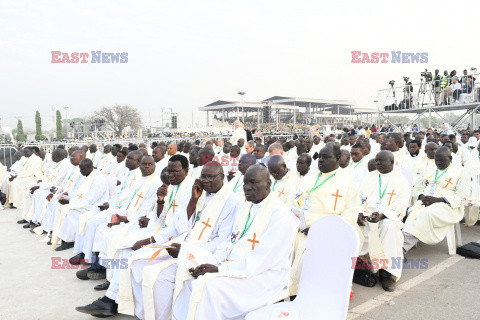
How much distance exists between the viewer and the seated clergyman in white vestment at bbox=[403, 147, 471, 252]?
4945 millimetres

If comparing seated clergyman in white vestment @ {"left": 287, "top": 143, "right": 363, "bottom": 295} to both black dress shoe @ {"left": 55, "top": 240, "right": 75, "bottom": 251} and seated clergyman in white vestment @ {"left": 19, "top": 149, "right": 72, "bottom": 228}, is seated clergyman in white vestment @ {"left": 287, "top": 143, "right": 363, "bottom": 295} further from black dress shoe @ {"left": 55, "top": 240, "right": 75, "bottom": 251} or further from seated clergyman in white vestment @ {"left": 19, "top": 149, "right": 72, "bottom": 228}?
seated clergyman in white vestment @ {"left": 19, "top": 149, "right": 72, "bottom": 228}

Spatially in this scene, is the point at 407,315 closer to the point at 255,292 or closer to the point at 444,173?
the point at 255,292

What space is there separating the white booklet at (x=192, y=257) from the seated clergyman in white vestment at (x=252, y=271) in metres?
0.06

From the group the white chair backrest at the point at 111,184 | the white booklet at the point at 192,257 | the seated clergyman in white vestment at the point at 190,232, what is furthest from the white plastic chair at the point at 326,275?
the white chair backrest at the point at 111,184

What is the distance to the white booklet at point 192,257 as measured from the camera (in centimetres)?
303

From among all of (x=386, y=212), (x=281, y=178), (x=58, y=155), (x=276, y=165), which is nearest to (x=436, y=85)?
(x=386, y=212)

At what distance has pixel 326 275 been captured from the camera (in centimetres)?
263

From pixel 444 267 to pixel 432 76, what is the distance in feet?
49.9

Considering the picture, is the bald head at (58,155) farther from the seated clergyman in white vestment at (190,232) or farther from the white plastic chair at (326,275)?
the white plastic chair at (326,275)

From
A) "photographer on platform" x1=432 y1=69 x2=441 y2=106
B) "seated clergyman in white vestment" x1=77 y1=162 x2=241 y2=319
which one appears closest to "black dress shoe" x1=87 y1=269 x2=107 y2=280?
"seated clergyman in white vestment" x1=77 y1=162 x2=241 y2=319

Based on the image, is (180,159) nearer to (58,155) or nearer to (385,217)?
(385,217)

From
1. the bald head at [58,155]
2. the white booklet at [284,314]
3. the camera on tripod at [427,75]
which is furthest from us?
the camera on tripod at [427,75]

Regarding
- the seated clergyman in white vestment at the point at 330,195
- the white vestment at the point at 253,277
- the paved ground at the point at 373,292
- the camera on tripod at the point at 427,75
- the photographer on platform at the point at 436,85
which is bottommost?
the paved ground at the point at 373,292

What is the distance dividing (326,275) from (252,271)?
559 mm
